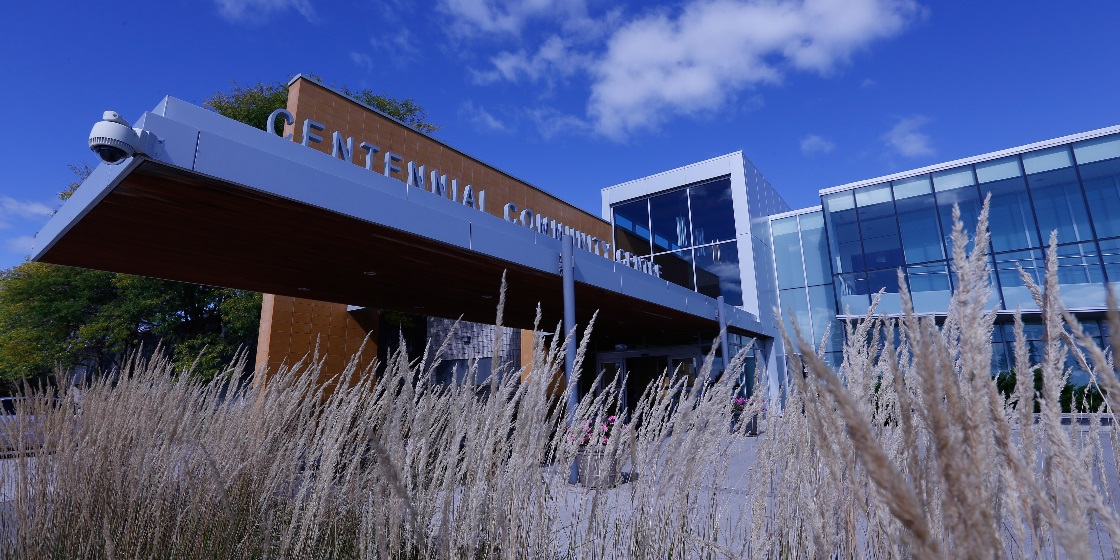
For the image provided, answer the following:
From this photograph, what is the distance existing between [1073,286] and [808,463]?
863 inches

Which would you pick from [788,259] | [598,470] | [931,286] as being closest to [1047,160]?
[931,286]

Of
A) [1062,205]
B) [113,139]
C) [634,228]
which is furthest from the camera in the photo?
[634,228]

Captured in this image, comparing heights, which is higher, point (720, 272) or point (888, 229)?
point (888, 229)

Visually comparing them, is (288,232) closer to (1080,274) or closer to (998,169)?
(998,169)

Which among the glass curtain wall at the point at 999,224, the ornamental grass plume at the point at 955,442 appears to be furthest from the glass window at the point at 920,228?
the ornamental grass plume at the point at 955,442

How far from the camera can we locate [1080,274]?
671 inches

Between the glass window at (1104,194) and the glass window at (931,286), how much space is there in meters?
4.41

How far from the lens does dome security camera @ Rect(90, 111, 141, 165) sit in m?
3.61

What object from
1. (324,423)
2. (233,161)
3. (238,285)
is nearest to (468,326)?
(238,285)

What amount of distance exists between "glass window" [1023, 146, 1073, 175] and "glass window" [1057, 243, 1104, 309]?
2.59 meters

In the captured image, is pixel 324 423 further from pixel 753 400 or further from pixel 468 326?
pixel 468 326

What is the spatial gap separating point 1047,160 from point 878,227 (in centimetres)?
516

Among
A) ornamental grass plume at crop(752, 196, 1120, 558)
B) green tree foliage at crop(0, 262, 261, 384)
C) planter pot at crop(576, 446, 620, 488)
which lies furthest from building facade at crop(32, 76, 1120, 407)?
green tree foliage at crop(0, 262, 261, 384)

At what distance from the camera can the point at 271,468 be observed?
2746 millimetres
